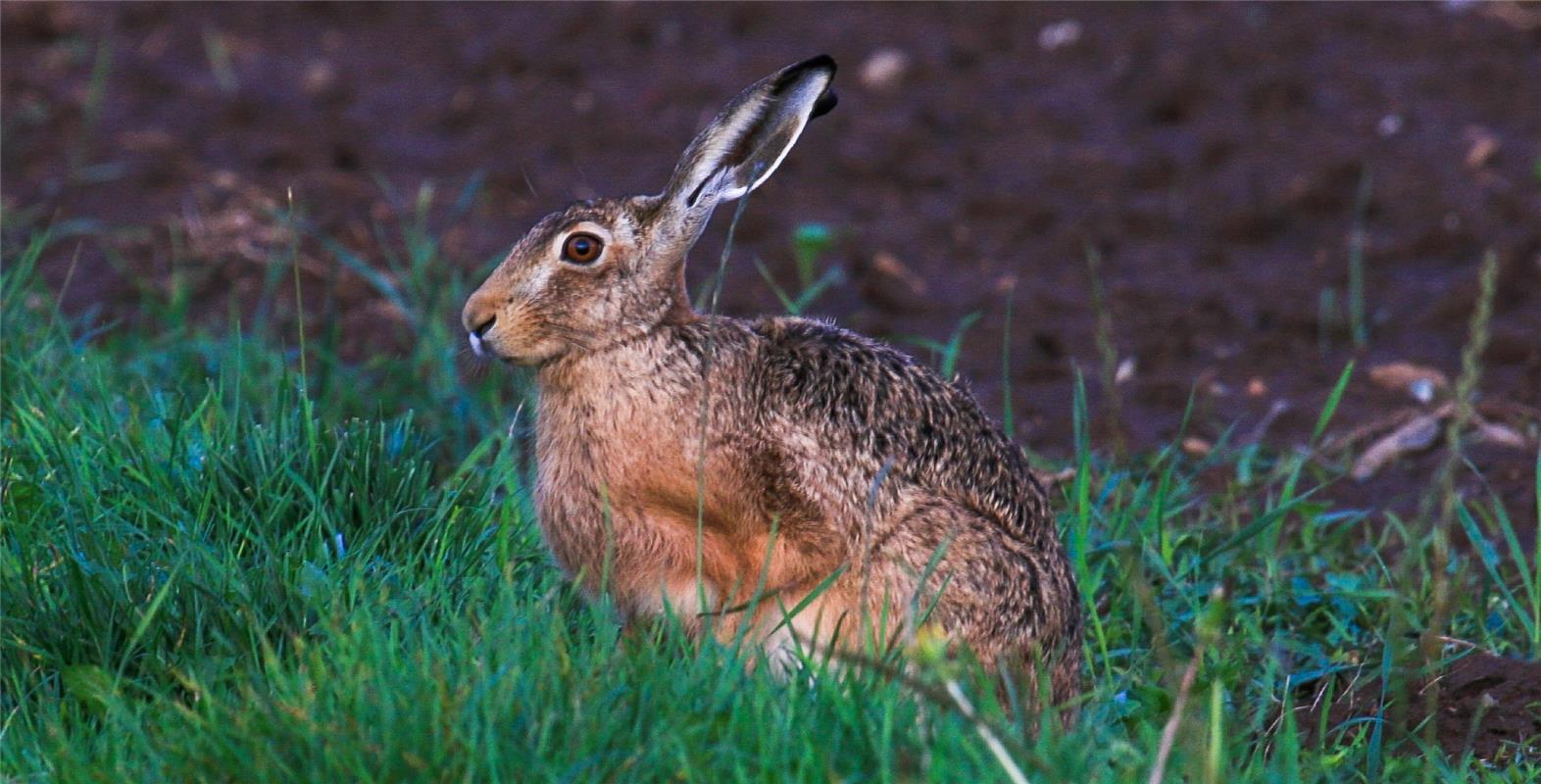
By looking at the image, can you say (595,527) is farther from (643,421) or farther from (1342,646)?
(1342,646)

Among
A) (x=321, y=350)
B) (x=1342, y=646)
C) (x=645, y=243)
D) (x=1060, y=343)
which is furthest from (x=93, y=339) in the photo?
(x=1342, y=646)

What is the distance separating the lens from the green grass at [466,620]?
3.11 m

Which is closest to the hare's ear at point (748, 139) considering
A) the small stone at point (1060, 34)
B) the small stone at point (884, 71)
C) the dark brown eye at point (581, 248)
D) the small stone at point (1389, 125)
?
the dark brown eye at point (581, 248)

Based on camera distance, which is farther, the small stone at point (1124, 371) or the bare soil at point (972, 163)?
the bare soil at point (972, 163)

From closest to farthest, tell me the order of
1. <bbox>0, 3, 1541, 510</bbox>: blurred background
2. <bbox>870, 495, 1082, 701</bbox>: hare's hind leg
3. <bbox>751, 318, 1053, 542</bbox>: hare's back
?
<bbox>870, 495, 1082, 701</bbox>: hare's hind leg
<bbox>751, 318, 1053, 542</bbox>: hare's back
<bbox>0, 3, 1541, 510</bbox>: blurred background

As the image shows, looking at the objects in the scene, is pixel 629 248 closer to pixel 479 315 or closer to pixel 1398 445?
pixel 479 315

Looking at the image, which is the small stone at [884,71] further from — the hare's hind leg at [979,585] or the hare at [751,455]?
the hare's hind leg at [979,585]

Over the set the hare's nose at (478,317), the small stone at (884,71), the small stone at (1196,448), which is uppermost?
the hare's nose at (478,317)

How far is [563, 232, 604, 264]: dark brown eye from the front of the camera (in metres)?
4.20

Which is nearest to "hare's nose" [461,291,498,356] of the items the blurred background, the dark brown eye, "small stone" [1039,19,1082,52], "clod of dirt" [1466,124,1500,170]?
the dark brown eye

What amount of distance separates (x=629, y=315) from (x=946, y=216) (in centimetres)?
398

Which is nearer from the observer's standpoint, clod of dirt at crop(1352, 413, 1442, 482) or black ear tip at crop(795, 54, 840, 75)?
black ear tip at crop(795, 54, 840, 75)

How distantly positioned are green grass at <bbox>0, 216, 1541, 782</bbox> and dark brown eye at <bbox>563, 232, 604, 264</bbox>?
1.83ft

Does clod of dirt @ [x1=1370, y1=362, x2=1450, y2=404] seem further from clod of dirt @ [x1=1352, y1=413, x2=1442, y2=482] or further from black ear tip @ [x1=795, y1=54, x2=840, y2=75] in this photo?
black ear tip @ [x1=795, y1=54, x2=840, y2=75]
